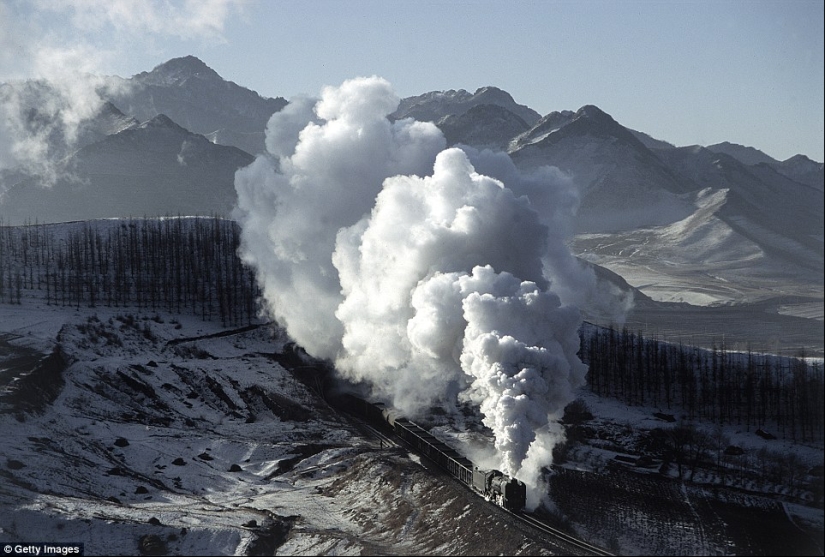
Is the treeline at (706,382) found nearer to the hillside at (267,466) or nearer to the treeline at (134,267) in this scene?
the hillside at (267,466)

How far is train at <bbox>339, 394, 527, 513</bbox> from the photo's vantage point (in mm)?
60250

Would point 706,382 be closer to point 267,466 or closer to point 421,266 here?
point 421,266

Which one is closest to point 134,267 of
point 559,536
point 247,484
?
point 247,484

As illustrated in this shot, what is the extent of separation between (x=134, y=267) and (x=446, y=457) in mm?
95371

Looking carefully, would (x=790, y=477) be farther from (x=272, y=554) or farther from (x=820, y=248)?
(x=272, y=554)

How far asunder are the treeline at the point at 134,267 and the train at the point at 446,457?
44263 mm

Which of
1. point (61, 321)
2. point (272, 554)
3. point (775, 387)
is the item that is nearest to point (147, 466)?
point (272, 554)

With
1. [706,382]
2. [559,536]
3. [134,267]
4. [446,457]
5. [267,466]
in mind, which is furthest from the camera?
[134,267]

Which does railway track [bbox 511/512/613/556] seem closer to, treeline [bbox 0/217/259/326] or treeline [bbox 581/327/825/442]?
treeline [bbox 581/327/825/442]

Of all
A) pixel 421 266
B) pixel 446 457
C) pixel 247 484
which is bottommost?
pixel 247 484

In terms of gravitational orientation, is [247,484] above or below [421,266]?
below

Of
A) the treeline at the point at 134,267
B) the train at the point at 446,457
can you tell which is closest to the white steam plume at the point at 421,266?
the train at the point at 446,457

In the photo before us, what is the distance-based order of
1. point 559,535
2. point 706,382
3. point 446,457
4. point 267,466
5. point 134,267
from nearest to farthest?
point 559,535 < point 446,457 < point 267,466 < point 706,382 < point 134,267

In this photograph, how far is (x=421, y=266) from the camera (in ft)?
259
